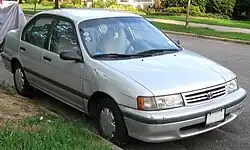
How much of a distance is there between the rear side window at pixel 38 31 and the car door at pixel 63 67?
197mm

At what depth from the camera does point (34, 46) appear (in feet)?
20.7

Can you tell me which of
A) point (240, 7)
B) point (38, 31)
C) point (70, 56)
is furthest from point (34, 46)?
point (240, 7)

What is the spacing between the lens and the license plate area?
449 centimetres

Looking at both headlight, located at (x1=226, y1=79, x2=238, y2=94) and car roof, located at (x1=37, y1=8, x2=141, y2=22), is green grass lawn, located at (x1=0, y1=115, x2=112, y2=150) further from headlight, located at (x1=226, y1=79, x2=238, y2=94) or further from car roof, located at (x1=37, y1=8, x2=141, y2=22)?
headlight, located at (x1=226, y1=79, x2=238, y2=94)

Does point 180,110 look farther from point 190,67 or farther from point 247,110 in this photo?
point 247,110

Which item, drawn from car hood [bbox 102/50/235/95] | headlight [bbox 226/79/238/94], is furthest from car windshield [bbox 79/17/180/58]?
headlight [bbox 226/79/238/94]

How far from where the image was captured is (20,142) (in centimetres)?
411

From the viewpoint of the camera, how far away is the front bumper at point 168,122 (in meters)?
4.25

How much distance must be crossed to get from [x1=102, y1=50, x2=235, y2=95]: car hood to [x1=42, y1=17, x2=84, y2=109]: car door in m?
0.56

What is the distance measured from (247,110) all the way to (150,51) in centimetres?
181

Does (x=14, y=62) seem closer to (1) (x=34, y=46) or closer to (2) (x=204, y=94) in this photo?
(1) (x=34, y=46)

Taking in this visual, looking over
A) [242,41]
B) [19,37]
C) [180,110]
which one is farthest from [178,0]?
[180,110]

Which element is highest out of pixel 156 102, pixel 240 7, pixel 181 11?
pixel 240 7

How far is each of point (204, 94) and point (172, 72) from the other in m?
0.44
